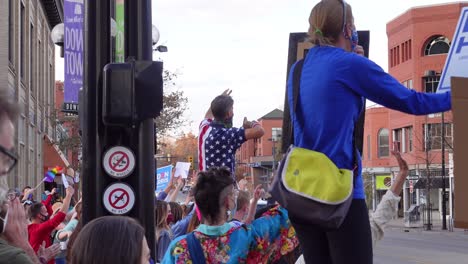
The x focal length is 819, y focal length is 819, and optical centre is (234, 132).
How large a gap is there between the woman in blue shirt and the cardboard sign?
0.42ft

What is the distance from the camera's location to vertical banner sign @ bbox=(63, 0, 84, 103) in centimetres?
1384

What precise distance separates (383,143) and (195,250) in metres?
77.0

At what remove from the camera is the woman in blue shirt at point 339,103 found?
12.4 feet

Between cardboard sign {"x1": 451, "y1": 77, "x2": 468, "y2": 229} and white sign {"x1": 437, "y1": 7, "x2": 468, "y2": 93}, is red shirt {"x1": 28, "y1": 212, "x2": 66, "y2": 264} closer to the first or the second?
white sign {"x1": 437, "y1": 7, "x2": 468, "y2": 93}

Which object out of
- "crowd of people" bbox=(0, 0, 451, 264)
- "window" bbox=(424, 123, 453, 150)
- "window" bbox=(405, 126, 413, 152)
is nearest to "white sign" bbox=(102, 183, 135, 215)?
"crowd of people" bbox=(0, 0, 451, 264)

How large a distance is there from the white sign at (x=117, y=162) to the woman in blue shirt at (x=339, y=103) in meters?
3.96

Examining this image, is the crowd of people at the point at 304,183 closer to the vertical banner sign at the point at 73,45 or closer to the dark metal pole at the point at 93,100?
the dark metal pole at the point at 93,100

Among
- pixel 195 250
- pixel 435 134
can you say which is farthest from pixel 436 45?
pixel 195 250

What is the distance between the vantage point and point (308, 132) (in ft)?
12.9

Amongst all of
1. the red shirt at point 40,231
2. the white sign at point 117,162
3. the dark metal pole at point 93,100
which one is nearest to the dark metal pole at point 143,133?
the white sign at point 117,162

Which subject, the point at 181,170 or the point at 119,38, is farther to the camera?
the point at 181,170

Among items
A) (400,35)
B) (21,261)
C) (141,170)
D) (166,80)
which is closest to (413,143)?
(400,35)

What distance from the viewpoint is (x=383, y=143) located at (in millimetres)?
80562

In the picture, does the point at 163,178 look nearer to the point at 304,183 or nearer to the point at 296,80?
the point at 296,80
